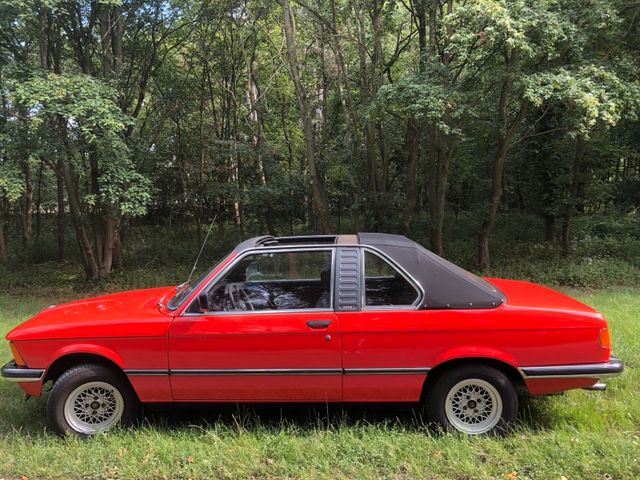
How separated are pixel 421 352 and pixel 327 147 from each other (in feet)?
40.5

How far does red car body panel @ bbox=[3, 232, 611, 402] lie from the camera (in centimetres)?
394

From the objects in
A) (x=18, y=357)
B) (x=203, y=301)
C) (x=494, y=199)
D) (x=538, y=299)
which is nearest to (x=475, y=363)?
(x=538, y=299)

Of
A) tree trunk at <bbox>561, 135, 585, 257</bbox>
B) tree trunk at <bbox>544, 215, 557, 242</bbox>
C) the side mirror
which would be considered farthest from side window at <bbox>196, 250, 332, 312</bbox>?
tree trunk at <bbox>544, 215, 557, 242</bbox>

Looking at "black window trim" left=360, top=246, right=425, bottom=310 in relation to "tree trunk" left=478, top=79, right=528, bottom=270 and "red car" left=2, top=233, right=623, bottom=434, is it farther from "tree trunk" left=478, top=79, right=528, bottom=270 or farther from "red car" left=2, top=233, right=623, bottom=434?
"tree trunk" left=478, top=79, right=528, bottom=270

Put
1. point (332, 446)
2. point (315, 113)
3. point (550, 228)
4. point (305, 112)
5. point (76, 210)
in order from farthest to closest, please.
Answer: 1. point (315, 113)
2. point (550, 228)
3. point (76, 210)
4. point (305, 112)
5. point (332, 446)

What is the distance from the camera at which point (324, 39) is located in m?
14.9

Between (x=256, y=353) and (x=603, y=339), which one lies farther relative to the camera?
(x=256, y=353)

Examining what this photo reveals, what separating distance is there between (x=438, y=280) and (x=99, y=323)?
281 centimetres

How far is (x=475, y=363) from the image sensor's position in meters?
4.04

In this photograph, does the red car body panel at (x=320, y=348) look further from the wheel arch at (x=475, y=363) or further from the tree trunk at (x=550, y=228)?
the tree trunk at (x=550, y=228)

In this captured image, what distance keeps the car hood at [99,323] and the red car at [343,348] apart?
0.01m

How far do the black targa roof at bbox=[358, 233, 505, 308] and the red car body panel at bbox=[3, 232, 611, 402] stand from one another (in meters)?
0.08

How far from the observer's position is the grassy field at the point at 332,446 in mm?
3570

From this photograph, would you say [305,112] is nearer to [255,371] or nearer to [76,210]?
[76,210]
